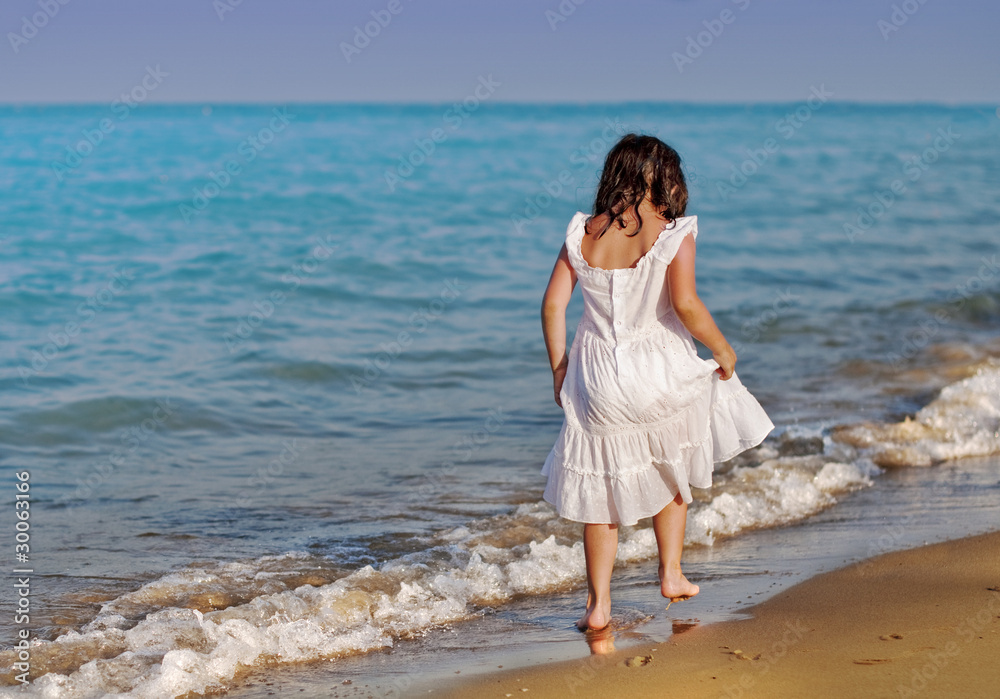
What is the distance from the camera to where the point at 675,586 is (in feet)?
11.8

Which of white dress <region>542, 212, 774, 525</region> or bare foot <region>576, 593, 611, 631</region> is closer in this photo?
white dress <region>542, 212, 774, 525</region>

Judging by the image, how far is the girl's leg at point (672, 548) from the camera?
11.7ft

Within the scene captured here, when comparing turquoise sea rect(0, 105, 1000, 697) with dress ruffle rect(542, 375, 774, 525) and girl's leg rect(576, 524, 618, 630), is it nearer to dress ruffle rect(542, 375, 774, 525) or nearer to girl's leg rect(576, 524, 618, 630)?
girl's leg rect(576, 524, 618, 630)

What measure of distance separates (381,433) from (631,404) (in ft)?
12.7

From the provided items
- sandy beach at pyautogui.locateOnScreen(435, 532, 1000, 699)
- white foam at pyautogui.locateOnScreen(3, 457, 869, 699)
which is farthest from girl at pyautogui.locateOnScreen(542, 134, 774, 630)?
white foam at pyautogui.locateOnScreen(3, 457, 869, 699)

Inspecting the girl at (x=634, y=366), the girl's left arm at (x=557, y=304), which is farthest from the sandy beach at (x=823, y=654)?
the girl's left arm at (x=557, y=304)

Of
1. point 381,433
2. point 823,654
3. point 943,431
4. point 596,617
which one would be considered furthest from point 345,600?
Answer: point 943,431

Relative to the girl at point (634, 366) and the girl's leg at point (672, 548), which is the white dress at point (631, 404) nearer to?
the girl at point (634, 366)

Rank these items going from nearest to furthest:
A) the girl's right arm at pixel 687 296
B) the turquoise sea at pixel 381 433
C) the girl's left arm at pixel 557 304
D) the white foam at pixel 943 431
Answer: the girl's right arm at pixel 687 296 → the girl's left arm at pixel 557 304 → the turquoise sea at pixel 381 433 → the white foam at pixel 943 431

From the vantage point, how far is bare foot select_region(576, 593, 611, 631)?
11.5 feet

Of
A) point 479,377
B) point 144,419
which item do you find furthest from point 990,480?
point 144,419

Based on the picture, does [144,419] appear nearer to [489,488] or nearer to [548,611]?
[489,488]

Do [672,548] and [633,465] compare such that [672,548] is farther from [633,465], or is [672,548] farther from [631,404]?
[631,404]

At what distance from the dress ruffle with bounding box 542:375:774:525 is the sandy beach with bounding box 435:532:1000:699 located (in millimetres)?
487
